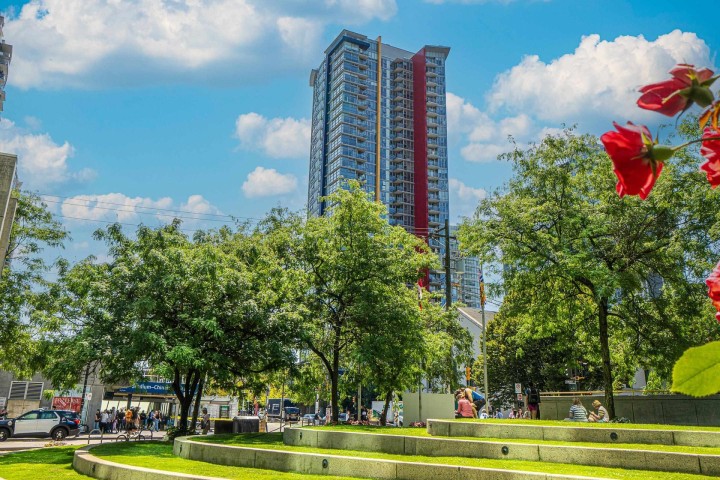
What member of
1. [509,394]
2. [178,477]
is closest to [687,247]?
[178,477]

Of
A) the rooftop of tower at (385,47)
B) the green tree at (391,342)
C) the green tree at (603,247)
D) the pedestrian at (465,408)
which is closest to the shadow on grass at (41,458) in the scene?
the green tree at (391,342)

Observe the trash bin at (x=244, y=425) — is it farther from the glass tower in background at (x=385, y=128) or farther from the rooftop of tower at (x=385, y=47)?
the rooftop of tower at (x=385, y=47)

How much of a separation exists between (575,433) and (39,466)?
47.4 feet

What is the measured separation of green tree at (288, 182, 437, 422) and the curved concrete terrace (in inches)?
368

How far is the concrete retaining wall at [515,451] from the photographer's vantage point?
931 centimetres

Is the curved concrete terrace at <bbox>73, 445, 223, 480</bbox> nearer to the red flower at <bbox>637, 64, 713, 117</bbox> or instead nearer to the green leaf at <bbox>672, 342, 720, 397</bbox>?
the green leaf at <bbox>672, 342, 720, 397</bbox>

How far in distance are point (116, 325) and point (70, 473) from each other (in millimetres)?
5827

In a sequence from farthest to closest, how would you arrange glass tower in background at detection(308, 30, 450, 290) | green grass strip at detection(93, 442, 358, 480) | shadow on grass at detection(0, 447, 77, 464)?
glass tower in background at detection(308, 30, 450, 290), shadow on grass at detection(0, 447, 77, 464), green grass strip at detection(93, 442, 358, 480)

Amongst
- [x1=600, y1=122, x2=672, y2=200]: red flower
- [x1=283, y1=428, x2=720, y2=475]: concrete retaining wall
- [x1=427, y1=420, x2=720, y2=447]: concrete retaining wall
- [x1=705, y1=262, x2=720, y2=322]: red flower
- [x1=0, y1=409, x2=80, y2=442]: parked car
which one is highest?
[x1=600, y1=122, x2=672, y2=200]: red flower

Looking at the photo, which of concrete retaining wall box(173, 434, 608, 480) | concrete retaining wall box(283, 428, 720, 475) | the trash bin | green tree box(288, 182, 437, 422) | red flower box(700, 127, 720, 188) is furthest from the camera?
the trash bin

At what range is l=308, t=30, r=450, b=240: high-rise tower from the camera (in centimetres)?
11025

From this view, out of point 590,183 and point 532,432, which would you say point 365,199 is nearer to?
point 590,183

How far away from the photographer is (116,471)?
12.1m

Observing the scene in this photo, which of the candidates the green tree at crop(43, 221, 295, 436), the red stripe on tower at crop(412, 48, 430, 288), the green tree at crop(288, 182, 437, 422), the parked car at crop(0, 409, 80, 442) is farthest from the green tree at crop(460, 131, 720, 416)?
the red stripe on tower at crop(412, 48, 430, 288)
